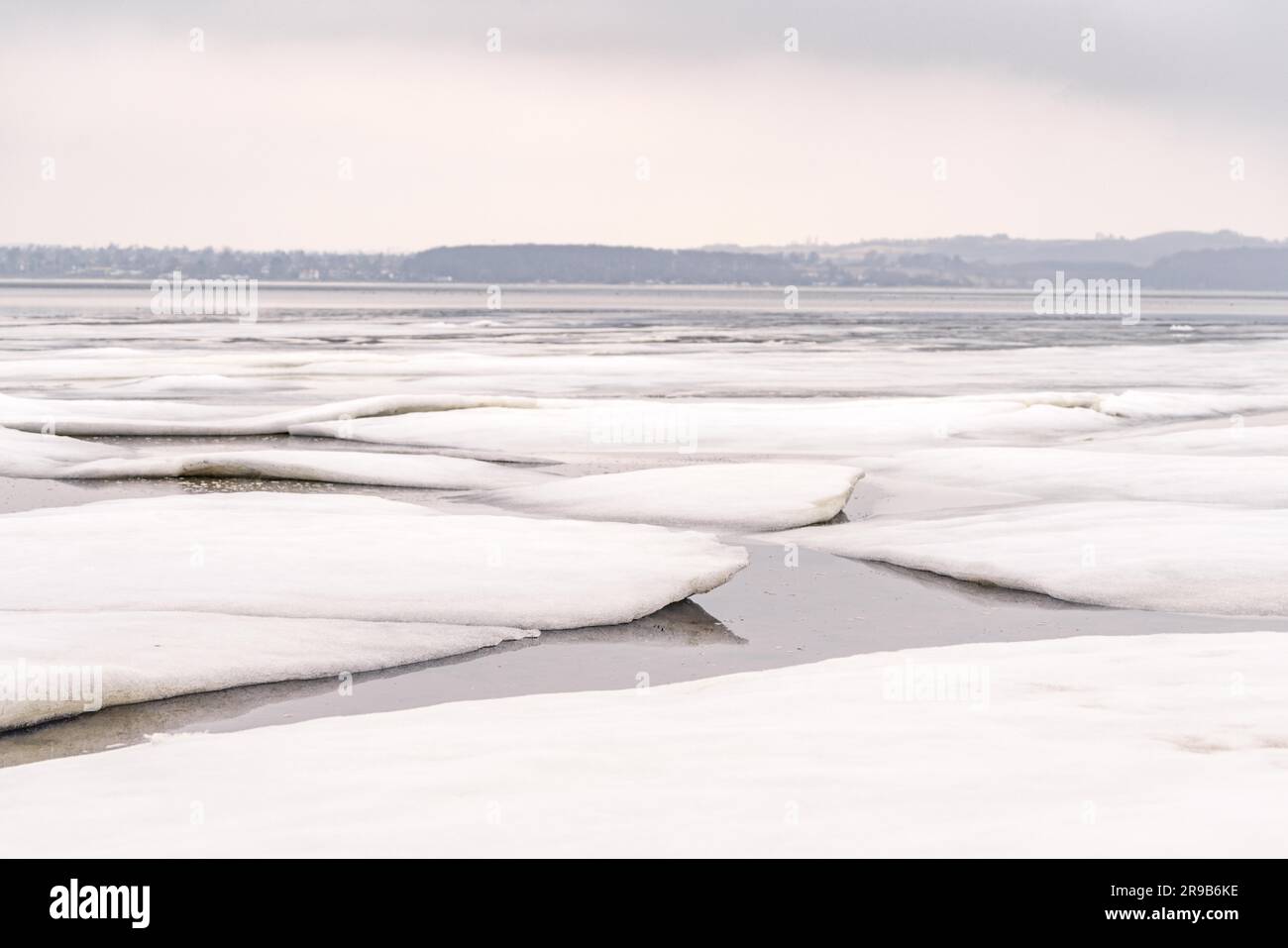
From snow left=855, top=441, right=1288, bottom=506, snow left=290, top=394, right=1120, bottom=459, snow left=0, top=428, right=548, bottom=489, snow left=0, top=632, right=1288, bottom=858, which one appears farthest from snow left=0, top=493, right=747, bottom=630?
snow left=290, top=394, right=1120, bottom=459

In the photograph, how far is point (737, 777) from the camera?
4340 millimetres

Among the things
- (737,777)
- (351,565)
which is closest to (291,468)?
(351,565)

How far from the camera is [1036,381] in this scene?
27422 millimetres

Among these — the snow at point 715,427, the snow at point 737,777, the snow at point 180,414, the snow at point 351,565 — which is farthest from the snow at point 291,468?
the snow at point 737,777

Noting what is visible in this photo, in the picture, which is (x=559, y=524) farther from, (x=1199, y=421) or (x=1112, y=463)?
(x=1199, y=421)

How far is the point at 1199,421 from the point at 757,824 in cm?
1766

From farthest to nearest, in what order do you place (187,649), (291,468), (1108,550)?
(291,468) < (1108,550) < (187,649)

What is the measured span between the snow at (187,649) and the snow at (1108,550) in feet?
10.8

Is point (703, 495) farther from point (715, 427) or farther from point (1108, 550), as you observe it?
point (715, 427)

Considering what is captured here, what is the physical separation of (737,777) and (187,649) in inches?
135

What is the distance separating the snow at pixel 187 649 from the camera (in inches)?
241

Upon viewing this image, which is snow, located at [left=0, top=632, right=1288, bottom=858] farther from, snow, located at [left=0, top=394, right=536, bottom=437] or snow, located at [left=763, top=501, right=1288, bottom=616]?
snow, located at [left=0, top=394, right=536, bottom=437]
